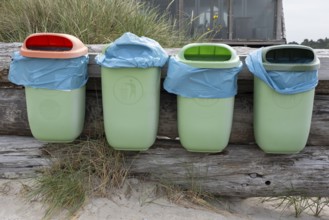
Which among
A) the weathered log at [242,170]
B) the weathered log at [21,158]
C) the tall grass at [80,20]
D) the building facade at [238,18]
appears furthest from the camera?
the building facade at [238,18]

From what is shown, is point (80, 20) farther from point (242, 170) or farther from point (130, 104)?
point (242, 170)

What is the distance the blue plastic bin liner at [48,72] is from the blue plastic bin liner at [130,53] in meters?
0.20

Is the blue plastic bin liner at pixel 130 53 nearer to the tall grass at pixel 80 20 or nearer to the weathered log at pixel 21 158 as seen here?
→ the weathered log at pixel 21 158

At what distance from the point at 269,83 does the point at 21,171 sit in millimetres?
1975

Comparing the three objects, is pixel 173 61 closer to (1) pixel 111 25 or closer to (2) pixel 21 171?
(2) pixel 21 171

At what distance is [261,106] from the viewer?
2.70m

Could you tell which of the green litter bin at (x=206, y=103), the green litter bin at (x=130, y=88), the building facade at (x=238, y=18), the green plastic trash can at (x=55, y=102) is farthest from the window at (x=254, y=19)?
the green plastic trash can at (x=55, y=102)

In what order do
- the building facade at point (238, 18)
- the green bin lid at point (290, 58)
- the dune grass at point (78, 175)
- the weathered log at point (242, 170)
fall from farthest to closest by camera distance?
1. the building facade at point (238, 18)
2. the weathered log at point (242, 170)
3. the dune grass at point (78, 175)
4. the green bin lid at point (290, 58)

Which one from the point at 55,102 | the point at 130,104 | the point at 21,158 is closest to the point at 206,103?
the point at 130,104

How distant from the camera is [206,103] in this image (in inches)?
105

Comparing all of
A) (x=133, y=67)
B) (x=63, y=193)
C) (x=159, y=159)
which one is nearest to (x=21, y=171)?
(x=63, y=193)

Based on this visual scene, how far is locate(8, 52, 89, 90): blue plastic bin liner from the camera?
2.72 metres

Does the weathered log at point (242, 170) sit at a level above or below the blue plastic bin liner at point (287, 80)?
below

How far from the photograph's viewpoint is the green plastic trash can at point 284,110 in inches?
103
